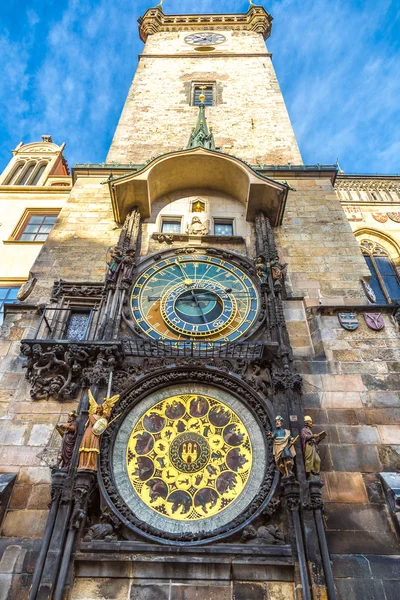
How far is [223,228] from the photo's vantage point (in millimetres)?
10938

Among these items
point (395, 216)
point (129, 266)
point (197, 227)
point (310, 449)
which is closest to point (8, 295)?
point (129, 266)

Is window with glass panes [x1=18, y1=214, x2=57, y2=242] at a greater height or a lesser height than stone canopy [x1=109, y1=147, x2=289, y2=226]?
greater

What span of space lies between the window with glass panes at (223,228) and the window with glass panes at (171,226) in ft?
2.97

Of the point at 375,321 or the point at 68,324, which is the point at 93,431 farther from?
the point at 375,321

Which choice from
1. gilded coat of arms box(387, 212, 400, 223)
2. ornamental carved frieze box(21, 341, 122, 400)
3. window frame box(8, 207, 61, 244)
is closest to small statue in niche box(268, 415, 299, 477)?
ornamental carved frieze box(21, 341, 122, 400)

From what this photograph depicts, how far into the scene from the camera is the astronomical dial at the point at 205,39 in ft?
69.1

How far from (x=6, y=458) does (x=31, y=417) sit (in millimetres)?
712

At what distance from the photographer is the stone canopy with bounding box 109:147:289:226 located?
10.5m

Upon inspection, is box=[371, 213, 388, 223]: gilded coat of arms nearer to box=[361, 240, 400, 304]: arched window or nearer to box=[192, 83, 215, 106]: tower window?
box=[361, 240, 400, 304]: arched window

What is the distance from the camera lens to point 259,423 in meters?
6.87

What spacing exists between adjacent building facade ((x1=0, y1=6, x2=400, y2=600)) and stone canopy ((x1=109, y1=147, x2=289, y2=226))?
38mm

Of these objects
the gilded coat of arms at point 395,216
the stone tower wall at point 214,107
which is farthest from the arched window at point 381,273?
the stone tower wall at point 214,107

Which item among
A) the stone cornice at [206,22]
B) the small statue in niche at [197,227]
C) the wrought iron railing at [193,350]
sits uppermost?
the stone cornice at [206,22]

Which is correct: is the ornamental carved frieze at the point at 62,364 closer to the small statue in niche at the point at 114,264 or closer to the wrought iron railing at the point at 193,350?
the wrought iron railing at the point at 193,350
